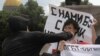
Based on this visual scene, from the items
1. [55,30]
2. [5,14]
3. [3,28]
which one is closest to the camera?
[55,30]

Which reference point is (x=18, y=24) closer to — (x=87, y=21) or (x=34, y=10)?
(x=87, y=21)

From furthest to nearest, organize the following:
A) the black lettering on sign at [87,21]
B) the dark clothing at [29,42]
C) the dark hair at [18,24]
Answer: the black lettering on sign at [87,21], the dark hair at [18,24], the dark clothing at [29,42]

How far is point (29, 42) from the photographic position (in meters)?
5.24

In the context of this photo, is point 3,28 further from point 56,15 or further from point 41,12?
point 56,15

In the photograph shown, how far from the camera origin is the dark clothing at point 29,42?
5.15 meters

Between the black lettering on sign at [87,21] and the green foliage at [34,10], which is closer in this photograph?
the black lettering on sign at [87,21]

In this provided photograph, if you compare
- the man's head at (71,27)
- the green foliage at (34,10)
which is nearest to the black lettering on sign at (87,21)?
the man's head at (71,27)

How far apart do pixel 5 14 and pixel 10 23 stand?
40.6m

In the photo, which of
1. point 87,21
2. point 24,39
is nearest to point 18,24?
point 24,39

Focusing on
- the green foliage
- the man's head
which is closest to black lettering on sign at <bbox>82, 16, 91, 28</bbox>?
the man's head

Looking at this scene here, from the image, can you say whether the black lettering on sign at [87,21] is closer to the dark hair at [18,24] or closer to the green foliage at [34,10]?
the dark hair at [18,24]

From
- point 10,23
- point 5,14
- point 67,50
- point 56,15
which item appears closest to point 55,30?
point 56,15

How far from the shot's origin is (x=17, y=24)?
5277mm

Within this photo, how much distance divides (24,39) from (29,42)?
2.6 inches
